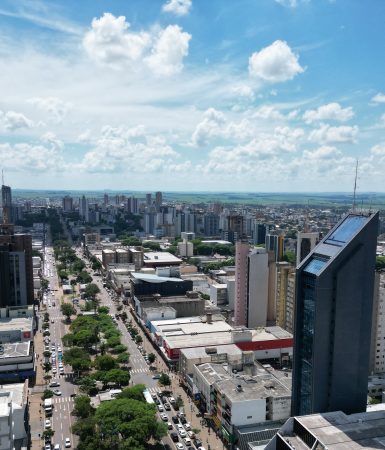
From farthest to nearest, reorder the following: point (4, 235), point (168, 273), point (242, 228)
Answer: point (242, 228) → point (168, 273) → point (4, 235)

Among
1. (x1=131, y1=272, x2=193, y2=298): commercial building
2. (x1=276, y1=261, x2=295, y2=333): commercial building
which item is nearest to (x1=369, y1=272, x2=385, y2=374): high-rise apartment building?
(x1=276, y1=261, x2=295, y2=333): commercial building

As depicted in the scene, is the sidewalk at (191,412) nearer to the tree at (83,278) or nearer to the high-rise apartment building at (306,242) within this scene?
the high-rise apartment building at (306,242)

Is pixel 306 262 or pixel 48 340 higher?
pixel 306 262

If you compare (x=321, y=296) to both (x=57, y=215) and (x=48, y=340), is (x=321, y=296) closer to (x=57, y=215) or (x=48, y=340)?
(x=48, y=340)

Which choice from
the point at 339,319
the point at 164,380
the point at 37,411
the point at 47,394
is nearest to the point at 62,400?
the point at 47,394

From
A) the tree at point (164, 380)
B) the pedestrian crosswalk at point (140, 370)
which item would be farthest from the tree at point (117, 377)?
the pedestrian crosswalk at point (140, 370)

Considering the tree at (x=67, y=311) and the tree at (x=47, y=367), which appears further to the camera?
the tree at (x=67, y=311)

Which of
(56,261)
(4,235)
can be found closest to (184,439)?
(4,235)

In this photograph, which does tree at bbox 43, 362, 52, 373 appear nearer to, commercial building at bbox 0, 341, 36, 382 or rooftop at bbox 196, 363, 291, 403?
commercial building at bbox 0, 341, 36, 382
